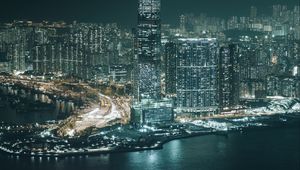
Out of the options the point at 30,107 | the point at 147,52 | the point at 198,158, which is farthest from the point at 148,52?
the point at 198,158

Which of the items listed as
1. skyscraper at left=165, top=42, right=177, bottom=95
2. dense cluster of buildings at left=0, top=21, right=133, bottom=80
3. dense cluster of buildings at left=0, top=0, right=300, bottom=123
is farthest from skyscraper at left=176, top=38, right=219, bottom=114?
dense cluster of buildings at left=0, top=21, right=133, bottom=80

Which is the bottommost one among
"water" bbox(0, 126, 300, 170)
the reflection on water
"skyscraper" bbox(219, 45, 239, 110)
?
"water" bbox(0, 126, 300, 170)

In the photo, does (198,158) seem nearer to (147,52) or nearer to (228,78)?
(147,52)

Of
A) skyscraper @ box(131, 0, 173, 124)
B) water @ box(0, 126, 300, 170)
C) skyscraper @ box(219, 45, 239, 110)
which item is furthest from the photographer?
skyscraper @ box(219, 45, 239, 110)

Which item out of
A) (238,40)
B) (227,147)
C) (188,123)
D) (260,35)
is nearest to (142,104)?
(188,123)

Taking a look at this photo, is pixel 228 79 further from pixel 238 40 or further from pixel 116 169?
pixel 238 40

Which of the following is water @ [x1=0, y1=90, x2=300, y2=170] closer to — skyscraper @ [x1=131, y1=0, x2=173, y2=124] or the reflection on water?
skyscraper @ [x1=131, y1=0, x2=173, y2=124]
